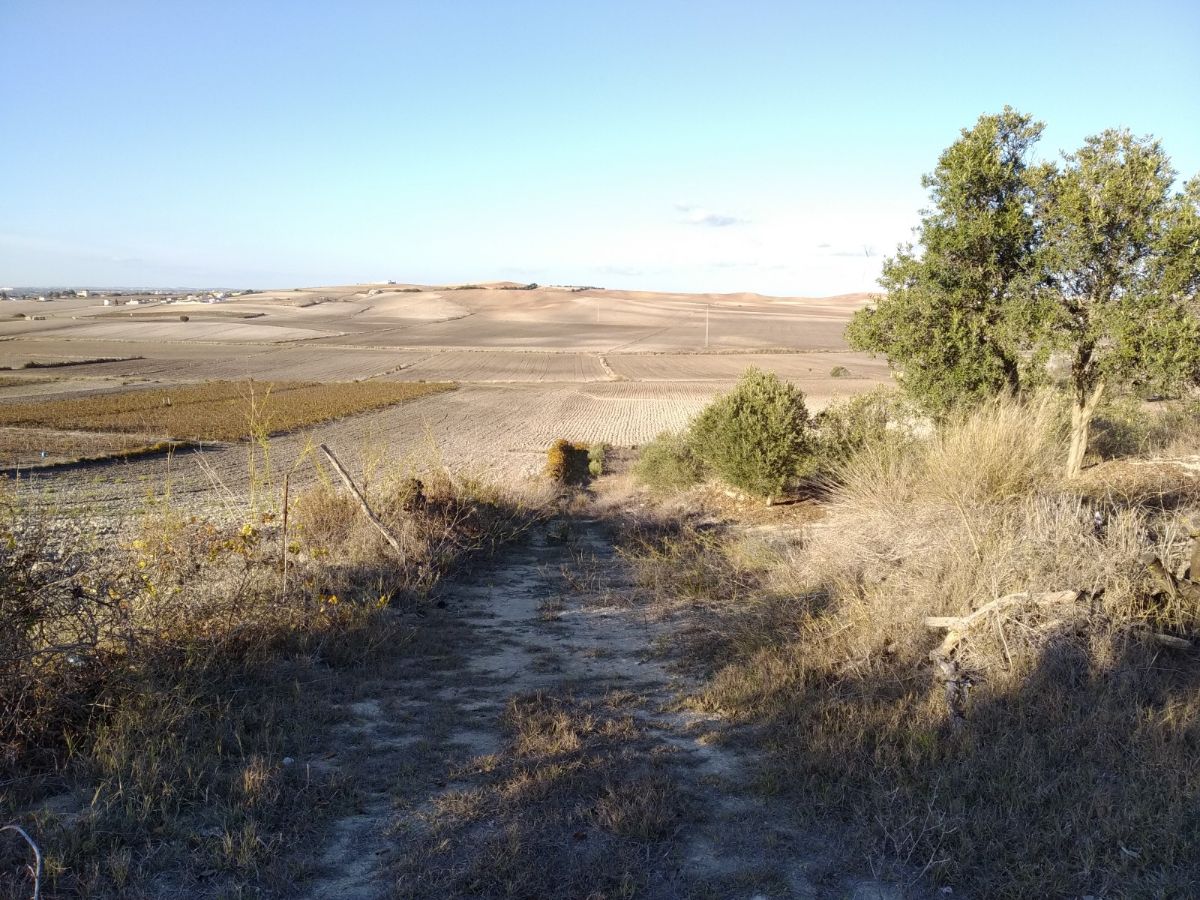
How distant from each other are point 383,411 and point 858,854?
38.9 metres

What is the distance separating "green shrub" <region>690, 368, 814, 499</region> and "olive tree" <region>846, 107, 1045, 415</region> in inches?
91.9

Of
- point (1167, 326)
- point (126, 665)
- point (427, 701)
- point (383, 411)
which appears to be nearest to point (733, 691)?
point (427, 701)

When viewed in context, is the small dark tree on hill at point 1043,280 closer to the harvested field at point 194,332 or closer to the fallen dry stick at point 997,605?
the fallen dry stick at point 997,605

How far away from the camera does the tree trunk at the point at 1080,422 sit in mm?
12086

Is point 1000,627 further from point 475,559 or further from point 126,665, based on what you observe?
point 475,559

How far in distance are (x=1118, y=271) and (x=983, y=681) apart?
9.25 metres

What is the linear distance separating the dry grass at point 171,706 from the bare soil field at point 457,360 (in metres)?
2.73

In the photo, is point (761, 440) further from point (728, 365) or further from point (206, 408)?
point (728, 365)

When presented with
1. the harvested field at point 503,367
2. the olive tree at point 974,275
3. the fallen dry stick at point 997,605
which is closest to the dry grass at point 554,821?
the fallen dry stick at point 997,605

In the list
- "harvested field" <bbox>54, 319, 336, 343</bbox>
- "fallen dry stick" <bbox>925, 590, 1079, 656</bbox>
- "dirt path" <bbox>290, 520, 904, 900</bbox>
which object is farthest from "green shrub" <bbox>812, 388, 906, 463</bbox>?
"harvested field" <bbox>54, 319, 336, 343</bbox>

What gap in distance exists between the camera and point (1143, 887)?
127 inches

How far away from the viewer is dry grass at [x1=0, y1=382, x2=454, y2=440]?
31375mm

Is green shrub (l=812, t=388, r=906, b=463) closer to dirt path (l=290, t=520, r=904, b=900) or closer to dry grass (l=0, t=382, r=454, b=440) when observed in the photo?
dirt path (l=290, t=520, r=904, b=900)

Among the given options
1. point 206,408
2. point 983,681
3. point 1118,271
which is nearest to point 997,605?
point 983,681
